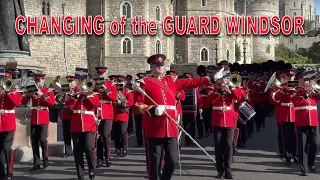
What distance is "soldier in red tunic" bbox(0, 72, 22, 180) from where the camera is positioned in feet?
27.1

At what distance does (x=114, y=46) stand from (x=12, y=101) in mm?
36443

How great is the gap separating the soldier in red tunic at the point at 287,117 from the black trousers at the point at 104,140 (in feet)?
11.0

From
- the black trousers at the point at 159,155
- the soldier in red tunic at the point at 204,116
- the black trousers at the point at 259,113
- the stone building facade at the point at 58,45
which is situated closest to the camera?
the black trousers at the point at 159,155

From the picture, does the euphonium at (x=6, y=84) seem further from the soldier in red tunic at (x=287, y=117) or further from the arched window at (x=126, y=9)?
the arched window at (x=126, y=9)

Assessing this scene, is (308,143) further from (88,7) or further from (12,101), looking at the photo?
(88,7)

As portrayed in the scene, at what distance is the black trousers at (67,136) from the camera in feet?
36.0


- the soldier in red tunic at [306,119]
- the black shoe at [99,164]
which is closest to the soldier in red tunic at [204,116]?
the black shoe at [99,164]

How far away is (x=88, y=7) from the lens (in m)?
46.2

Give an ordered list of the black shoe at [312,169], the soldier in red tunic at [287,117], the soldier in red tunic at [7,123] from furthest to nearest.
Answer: the soldier in red tunic at [287,117] → the black shoe at [312,169] → the soldier in red tunic at [7,123]

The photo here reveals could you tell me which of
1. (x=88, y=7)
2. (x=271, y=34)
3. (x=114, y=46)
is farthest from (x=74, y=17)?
(x=271, y=34)

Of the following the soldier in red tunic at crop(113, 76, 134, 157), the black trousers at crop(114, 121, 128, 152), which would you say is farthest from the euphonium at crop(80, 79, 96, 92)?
the black trousers at crop(114, 121, 128, 152)

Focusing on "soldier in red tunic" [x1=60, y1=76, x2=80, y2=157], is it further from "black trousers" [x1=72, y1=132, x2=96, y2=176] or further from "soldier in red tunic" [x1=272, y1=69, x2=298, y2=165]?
"soldier in red tunic" [x1=272, y1=69, x2=298, y2=165]

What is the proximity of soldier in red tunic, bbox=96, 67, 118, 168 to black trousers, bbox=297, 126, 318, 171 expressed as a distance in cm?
359

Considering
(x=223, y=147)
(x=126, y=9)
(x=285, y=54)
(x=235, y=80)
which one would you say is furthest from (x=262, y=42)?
(x=235, y=80)
